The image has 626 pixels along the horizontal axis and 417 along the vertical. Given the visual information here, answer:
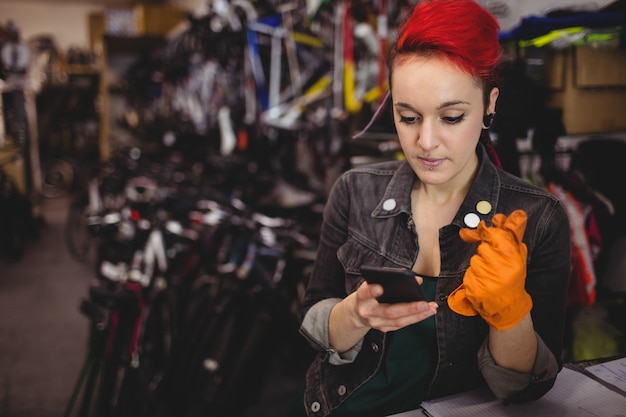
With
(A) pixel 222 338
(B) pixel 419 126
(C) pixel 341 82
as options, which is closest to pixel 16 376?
(A) pixel 222 338

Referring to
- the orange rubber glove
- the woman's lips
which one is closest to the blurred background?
the woman's lips

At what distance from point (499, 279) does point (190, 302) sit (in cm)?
253

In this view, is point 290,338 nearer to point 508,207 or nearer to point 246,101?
point 508,207

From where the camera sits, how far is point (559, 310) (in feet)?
3.56

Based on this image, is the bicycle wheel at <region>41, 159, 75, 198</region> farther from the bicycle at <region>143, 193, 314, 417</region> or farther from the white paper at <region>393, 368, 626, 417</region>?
the white paper at <region>393, 368, 626, 417</region>

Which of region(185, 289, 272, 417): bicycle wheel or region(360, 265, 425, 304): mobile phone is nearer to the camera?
region(360, 265, 425, 304): mobile phone

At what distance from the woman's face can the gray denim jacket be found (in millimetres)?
137

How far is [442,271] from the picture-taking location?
44.1 inches

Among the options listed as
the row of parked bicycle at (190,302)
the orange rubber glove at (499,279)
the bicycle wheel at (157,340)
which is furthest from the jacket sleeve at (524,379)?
the bicycle wheel at (157,340)

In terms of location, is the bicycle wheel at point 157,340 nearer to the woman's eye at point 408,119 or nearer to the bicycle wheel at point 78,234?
the woman's eye at point 408,119

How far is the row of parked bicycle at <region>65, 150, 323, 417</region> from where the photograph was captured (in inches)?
90.8

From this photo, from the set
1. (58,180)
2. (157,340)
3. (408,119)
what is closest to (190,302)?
(157,340)

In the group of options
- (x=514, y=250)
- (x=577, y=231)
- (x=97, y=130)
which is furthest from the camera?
(x=97, y=130)

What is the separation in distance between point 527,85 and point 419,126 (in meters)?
0.98
